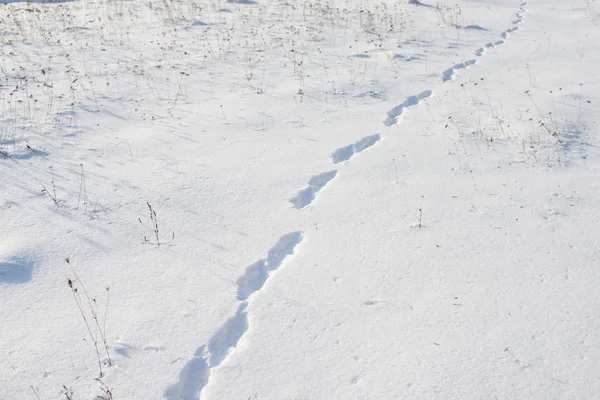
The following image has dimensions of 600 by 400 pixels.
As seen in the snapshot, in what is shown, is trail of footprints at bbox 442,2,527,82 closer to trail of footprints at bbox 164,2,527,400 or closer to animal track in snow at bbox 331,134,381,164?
animal track in snow at bbox 331,134,381,164

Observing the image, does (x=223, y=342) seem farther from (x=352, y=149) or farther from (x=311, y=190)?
(x=352, y=149)

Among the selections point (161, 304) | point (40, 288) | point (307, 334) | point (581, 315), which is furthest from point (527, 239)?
point (40, 288)

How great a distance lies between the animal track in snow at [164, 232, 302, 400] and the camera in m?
2.48

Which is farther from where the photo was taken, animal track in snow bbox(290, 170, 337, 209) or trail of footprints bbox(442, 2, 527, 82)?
trail of footprints bbox(442, 2, 527, 82)

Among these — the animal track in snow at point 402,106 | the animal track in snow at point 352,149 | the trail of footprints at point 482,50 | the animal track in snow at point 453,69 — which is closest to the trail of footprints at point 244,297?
the animal track in snow at point 352,149

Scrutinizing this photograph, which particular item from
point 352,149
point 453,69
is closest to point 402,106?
point 352,149

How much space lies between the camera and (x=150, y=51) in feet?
26.3

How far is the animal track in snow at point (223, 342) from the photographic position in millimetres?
2480

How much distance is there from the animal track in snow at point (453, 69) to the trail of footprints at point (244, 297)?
100 inches

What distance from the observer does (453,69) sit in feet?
24.9

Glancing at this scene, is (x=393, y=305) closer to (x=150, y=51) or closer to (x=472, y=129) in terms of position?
(x=472, y=129)

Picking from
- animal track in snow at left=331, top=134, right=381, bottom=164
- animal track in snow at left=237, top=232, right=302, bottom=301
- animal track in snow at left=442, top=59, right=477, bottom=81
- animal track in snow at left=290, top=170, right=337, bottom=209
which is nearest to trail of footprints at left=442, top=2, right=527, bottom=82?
animal track in snow at left=442, top=59, right=477, bottom=81

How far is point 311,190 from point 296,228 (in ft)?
2.05

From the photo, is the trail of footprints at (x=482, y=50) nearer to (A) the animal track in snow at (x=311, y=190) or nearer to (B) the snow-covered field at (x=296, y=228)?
(B) the snow-covered field at (x=296, y=228)
